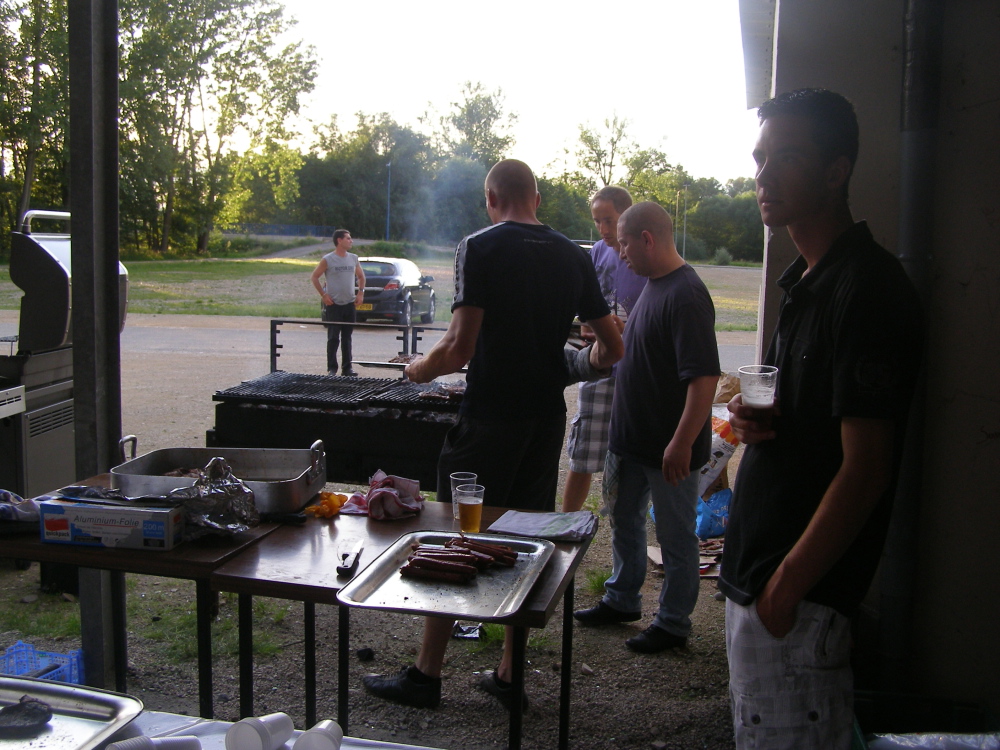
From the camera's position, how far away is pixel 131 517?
1874mm

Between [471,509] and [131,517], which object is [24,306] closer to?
[131,517]

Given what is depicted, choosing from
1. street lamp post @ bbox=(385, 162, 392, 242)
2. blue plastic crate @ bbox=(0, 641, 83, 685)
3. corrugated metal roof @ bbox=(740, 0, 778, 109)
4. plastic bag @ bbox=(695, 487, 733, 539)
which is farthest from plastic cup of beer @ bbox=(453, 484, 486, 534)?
street lamp post @ bbox=(385, 162, 392, 242)

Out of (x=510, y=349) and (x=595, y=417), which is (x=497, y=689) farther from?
(x=595, y=417)

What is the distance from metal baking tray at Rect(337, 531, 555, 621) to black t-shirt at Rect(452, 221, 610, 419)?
0.77m

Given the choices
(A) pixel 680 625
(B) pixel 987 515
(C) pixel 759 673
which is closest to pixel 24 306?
(A) pixel 680 625

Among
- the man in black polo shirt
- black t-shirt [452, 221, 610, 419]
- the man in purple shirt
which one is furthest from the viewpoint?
the man in purple shirt

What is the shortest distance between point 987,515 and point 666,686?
1348 mm

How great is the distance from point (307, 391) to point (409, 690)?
185cm

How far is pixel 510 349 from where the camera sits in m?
2.57

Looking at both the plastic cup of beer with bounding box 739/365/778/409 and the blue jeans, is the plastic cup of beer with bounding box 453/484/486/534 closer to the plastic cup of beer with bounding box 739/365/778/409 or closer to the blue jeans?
the plastic cup of beer with bounding box 739/365/778/409

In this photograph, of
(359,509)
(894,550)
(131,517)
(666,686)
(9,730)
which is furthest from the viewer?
(666,686)

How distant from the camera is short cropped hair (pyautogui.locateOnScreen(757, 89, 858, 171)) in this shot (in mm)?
1468

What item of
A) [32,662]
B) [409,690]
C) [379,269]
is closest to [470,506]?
[409,690]

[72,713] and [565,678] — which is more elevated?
[72,713]
